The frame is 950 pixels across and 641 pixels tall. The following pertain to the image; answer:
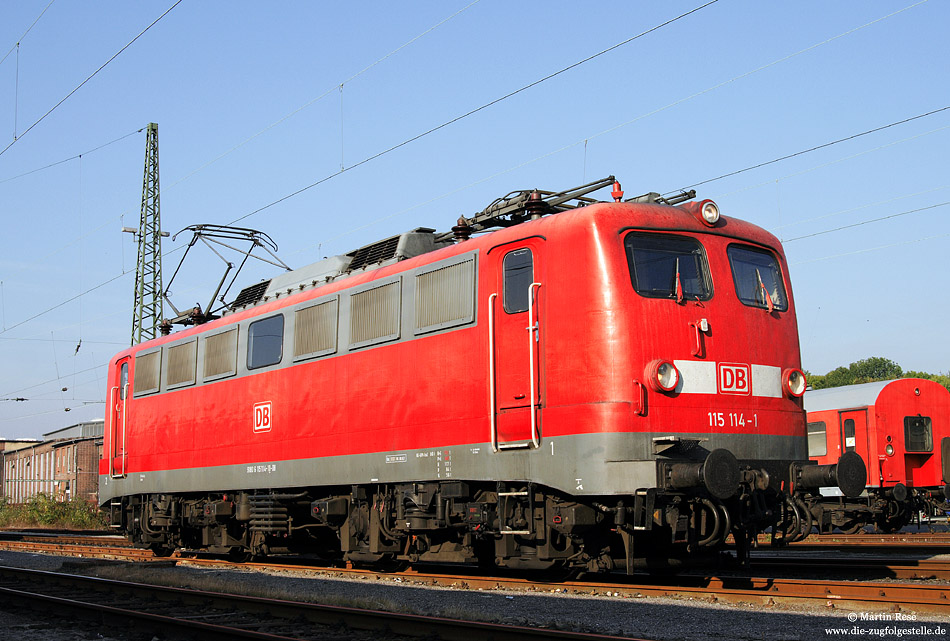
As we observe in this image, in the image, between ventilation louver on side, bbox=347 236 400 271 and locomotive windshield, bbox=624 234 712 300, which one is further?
ventilation louver on side, bbox=347 236 400 271

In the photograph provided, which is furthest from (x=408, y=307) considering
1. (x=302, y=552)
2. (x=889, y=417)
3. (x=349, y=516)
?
(x=889, y=417)

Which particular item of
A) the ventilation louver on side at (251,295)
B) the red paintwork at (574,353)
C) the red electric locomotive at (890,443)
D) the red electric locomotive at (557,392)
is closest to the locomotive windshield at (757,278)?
the red electric locomotive at (557,392)

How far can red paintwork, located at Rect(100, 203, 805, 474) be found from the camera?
10297mm

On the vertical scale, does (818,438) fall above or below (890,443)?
above

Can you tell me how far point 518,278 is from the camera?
1142cm

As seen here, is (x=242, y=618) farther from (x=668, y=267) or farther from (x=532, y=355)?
(x=668, y=267)

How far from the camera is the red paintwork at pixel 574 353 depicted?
405 inches

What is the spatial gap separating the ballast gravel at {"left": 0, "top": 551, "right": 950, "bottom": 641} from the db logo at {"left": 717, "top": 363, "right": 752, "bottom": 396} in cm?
227

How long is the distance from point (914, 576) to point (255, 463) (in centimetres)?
982

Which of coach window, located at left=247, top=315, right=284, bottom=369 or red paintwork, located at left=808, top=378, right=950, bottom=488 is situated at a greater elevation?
coach window, located at left=247, top=315, right=284, bottom=369

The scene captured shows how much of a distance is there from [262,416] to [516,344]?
20.2 feet

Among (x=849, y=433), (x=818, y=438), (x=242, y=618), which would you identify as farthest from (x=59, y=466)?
(x=242, y=618)

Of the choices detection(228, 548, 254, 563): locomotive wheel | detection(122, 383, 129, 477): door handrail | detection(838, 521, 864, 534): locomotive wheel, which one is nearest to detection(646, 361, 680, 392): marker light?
detection(228, 548, 254, 563): locomotive wheel

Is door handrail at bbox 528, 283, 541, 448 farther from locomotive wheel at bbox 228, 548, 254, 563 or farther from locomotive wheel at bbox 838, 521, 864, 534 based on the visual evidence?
locomotive wheel at bbox 838, 521, 864, 534
